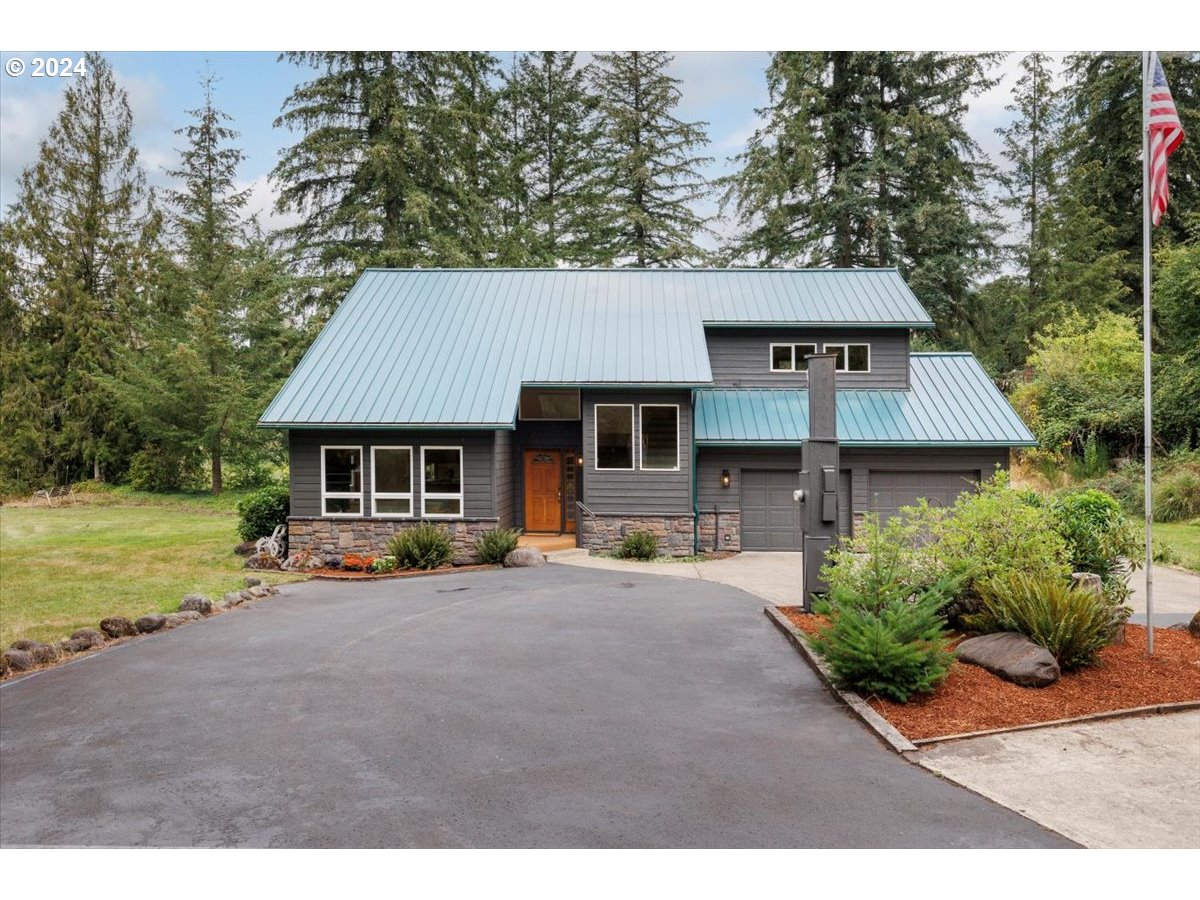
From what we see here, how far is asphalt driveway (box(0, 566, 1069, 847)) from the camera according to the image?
Result: 327 cm

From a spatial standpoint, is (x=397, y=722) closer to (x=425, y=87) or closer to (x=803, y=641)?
(x=803, y=641)

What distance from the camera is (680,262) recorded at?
23391mm

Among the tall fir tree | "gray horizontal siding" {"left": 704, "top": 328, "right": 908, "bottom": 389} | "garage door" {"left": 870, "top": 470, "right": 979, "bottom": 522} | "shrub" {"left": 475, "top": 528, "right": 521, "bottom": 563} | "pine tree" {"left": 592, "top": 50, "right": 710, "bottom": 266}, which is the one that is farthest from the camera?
"pine tree" {"left": 592, "top": 50, "right": 710, "bottom": 266}

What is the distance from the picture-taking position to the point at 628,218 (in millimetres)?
23062

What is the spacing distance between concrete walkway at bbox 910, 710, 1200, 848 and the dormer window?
11.4 metres

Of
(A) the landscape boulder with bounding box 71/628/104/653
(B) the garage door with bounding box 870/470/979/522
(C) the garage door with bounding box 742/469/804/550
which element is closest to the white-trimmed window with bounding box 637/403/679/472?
(C) the garage door with bounding box 742/469/804/550

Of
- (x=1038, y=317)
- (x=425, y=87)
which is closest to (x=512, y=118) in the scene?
(x=425, y=87)

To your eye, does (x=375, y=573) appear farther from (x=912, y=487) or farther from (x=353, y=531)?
(x=912, y=487)

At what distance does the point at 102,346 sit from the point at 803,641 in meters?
19.2

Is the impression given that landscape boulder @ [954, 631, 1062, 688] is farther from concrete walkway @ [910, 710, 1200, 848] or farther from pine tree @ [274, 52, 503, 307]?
pine tree @ [274, 52, 503, 307]

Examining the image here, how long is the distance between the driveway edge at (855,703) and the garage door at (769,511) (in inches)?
299

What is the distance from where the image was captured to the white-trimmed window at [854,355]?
15555 millimetres

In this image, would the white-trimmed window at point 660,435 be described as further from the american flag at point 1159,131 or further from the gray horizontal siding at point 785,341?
the american flag at point 1159,131
